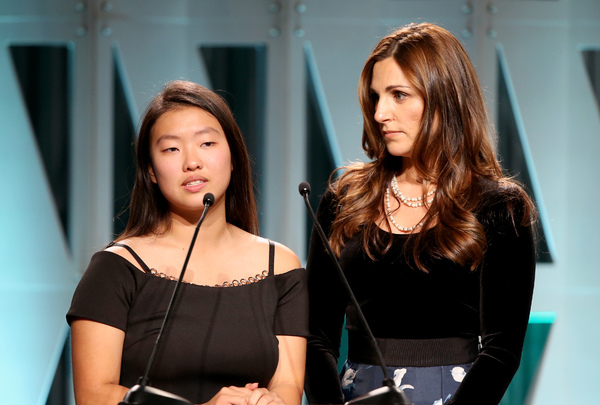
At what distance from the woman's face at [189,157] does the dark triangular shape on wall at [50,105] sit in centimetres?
224

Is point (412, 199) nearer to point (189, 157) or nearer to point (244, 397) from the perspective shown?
point (189, 157)

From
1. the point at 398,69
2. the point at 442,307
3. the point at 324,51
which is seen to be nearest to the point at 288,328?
the point at 442,307

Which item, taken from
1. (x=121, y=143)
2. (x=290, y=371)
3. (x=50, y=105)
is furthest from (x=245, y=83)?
(x=290, y=371)

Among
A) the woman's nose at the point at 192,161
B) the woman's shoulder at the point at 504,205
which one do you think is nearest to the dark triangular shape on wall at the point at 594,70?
the woman's shoulder at the point at 504,205

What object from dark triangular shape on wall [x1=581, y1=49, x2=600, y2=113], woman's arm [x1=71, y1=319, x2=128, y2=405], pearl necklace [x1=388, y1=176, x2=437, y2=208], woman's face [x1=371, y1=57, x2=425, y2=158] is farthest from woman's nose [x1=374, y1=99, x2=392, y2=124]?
dark triangular shape on wall [x1=581, y1=49, x2=600, y2=113]

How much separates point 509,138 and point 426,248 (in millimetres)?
2312

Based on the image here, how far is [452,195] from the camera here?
1.78m

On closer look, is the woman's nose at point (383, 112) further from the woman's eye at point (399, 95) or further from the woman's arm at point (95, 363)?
the woman's arm at point (95, 363)

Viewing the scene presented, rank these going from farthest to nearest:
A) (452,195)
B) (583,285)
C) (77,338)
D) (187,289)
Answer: (583,285) → (452,195) → (187,289) → (77,338)

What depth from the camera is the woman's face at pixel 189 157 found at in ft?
5.57

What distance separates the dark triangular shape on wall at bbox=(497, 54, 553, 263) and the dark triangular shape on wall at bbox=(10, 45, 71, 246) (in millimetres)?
2353

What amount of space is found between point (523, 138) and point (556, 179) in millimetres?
285

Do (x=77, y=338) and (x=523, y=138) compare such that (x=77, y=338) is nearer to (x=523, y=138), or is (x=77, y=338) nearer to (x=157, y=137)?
(x=157, y=137)

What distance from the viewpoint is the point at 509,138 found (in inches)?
152
